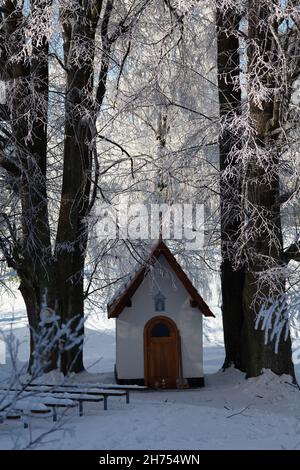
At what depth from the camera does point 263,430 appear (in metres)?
9.45

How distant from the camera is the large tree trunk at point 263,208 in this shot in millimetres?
12688

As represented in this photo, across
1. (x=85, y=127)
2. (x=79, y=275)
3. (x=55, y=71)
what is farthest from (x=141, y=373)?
(x=55, y=71)

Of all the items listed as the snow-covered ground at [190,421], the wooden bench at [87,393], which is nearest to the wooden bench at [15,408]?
the snow-covered ground at [190,421]

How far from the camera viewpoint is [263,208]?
1298 cm

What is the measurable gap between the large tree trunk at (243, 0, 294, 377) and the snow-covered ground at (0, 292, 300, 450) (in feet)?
1.55

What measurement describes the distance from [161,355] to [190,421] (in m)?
4.74

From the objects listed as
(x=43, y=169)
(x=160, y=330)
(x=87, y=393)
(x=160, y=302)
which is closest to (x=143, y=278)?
(x=160, y=302)

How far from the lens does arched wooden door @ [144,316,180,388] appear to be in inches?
571

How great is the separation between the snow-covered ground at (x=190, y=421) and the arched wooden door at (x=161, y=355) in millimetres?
525

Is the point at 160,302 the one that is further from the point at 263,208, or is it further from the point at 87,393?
the point at 87,393

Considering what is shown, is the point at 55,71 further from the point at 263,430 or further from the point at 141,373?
the point at 263,430

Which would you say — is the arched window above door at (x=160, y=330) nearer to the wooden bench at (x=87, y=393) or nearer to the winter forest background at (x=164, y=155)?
the winter forest background at (x=164, y=155)

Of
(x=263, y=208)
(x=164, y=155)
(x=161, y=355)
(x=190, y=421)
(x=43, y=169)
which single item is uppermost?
(x=164, y=155)

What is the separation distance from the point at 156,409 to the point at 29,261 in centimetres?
461
